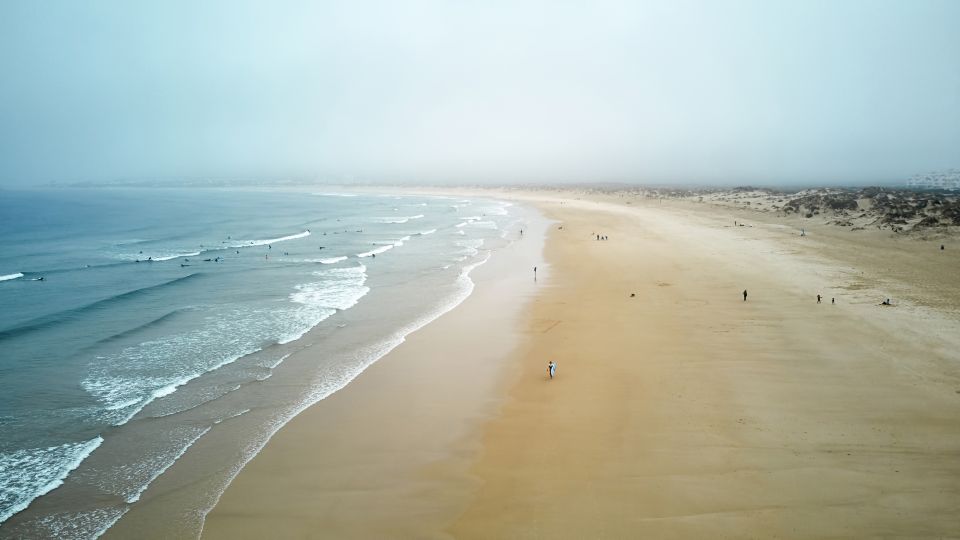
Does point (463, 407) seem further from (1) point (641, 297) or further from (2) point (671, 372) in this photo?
(1) point (641, 297)

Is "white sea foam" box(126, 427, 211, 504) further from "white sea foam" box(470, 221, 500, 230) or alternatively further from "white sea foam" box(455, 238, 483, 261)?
"white sea foam" box(470, 221, 500, 230)

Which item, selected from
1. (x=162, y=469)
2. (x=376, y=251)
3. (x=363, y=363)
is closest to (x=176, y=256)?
(x=376, y=251)

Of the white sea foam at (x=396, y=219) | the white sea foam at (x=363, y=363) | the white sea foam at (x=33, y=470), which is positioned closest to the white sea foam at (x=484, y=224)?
the white sea foam at (x=396, y=219)

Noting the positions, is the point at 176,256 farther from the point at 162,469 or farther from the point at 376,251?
the point at 162,469

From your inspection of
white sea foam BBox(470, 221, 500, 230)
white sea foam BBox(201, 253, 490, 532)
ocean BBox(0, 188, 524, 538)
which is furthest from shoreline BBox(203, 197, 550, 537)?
white sea foam BBox(470, 221, 500, 230)

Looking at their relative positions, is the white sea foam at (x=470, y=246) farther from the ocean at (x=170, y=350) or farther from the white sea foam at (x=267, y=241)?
the white sea foam at (x=267, y=241)
